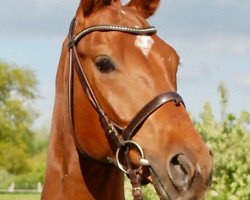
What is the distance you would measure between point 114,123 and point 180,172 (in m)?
0.63

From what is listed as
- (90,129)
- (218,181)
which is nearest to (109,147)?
(90,129)

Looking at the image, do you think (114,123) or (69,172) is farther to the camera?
(69,172)

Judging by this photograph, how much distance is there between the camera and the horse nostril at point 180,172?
380 cm

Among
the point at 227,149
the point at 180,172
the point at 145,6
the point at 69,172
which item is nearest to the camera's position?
the point at 180,172

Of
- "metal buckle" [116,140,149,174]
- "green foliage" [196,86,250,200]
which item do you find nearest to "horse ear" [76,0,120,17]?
"metal buckle" [116,140,149,174]

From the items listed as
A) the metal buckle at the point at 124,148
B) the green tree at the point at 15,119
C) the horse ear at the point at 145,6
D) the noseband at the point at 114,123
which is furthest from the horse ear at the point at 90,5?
the green tree at the point at 15,119

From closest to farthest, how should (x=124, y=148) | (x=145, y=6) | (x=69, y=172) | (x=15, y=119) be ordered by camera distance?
(x=124, y=148)
(x=69, y=172)
(x=145, y=6)
(x=15, y=119)

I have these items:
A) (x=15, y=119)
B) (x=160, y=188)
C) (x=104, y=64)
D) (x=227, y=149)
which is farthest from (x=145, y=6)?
(x=15, y=119)

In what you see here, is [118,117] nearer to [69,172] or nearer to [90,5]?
[69,172]

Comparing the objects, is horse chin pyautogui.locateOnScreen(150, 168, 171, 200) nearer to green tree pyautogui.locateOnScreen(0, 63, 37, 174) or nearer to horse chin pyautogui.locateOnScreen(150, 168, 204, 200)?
horse chin pyautogui.locateOnScreen(150, 168, 204, 200)

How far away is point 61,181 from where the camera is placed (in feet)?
15.3

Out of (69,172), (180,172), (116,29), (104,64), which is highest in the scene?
(116,29)

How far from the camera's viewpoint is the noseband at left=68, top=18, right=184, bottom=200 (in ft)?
13.4

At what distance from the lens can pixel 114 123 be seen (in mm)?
4277
